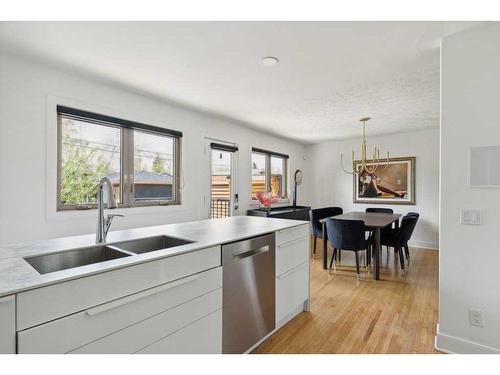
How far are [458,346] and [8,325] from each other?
2.60 meters

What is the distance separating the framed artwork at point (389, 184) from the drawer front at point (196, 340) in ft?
16.6

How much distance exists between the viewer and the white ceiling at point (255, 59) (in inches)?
78.2

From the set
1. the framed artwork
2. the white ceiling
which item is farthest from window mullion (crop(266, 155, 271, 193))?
the white ceiling

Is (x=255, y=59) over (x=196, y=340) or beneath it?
over

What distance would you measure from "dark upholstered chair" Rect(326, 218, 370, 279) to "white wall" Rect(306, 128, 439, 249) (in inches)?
108

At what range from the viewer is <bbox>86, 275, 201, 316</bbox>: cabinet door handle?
1131 mm

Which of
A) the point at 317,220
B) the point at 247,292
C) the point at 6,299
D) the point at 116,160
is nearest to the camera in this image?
the point at 6,299

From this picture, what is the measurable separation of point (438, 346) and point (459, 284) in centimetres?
49

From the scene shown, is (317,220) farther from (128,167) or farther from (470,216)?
(128,167)

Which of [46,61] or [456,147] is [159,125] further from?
[456,147]

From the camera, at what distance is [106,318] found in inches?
46.2

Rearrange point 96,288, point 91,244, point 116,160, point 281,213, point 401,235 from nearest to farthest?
point 96,288 < point 91,244 < point 116,160 < point 401,235 < point 281,213

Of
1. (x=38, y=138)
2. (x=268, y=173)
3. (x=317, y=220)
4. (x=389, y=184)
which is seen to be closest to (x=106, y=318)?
(x=38, y=138)

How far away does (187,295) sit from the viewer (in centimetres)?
150
